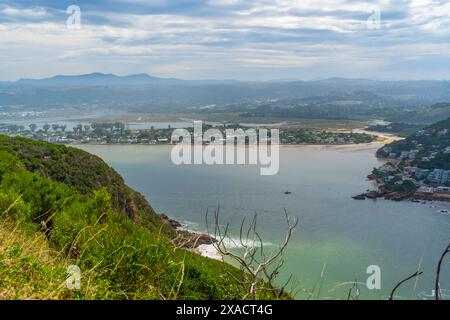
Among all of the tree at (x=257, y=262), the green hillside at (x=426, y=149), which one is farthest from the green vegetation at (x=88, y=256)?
the green hillside at (x=426, y=149)

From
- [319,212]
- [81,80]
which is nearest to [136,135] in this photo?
[319,212]

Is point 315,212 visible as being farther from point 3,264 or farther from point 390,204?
point 3,264

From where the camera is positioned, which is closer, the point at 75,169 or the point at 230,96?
the point at 75,169

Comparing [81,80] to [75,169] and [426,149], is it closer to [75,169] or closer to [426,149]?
[426,149]

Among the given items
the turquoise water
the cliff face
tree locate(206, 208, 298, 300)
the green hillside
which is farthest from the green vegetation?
the green hillside

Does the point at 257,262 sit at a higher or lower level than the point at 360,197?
higher

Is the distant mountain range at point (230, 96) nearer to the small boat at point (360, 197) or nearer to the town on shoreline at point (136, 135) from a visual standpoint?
the town on shoreline at point (136, 135)

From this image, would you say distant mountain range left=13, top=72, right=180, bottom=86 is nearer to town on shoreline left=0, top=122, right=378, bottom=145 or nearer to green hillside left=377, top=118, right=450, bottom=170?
town on shoreline left=0, top=122, right=378, bottom=145
